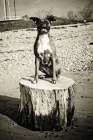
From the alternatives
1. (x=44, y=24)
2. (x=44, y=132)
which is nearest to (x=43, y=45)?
(x=44, y=24)

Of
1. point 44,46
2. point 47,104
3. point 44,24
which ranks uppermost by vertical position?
point 44,24

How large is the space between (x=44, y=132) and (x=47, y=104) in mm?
614

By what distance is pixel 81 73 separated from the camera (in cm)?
829

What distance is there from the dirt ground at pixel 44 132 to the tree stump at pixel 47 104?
0.19 meters

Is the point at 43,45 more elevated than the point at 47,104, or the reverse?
the point at 43,45

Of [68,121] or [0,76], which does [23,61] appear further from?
[68,121]

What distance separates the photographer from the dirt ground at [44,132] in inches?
154

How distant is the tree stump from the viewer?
386cm

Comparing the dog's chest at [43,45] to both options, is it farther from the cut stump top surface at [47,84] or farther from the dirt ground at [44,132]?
the dirt ground at [44,132]

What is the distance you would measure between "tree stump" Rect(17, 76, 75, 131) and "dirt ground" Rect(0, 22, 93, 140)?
0.19 metres

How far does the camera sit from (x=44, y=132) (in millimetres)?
4035

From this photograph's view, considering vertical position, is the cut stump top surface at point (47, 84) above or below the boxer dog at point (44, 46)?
below

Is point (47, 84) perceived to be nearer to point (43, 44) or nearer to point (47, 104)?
point (47, 104)

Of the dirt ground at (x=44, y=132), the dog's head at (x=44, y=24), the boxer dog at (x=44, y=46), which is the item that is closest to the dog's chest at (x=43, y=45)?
the boxer dog at (x=44, y=46)
